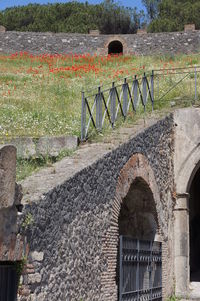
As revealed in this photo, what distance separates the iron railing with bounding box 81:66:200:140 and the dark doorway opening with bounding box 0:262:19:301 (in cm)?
381

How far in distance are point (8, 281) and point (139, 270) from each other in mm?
4017

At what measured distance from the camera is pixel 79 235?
6.45 metres

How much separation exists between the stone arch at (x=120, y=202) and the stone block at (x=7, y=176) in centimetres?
267

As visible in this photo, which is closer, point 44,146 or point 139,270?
point 44,146

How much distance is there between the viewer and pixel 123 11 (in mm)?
37188

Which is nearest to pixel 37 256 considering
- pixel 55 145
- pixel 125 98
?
pixel 55 145

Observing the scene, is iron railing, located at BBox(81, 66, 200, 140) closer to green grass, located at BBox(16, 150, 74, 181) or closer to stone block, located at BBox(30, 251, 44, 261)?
green grass, located at BBox(16, 150, 74, 181)

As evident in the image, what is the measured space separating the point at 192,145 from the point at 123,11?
27362mm

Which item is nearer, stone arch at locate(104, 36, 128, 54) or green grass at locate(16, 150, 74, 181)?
green grass at locate(16, 150, 74, 181)

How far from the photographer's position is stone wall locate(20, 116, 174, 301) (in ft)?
17.9

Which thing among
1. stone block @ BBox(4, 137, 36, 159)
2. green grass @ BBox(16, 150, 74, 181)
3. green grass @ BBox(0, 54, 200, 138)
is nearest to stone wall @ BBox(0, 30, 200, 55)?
green grass @ BBox(0, 54, 200, 138)

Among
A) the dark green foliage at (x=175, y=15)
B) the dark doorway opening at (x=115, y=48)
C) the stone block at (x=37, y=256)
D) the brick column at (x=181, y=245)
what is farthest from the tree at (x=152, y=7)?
the stone block at (x=37, y=256)

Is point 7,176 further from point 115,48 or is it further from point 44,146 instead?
point 115,48

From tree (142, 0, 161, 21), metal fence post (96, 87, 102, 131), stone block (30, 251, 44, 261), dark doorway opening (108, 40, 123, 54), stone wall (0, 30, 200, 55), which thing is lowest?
stone block (30, 251, 44, 261)
